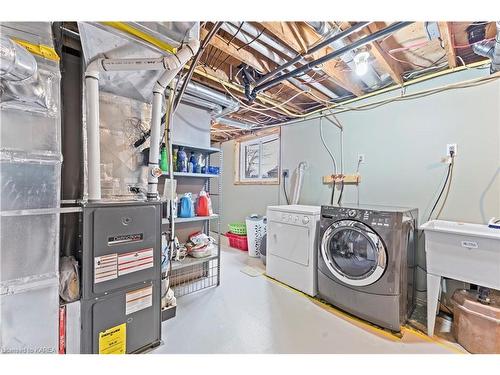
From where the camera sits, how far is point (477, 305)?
1.47 meters

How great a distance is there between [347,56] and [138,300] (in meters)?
2.41

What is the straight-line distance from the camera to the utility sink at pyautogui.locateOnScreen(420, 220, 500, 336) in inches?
54.2

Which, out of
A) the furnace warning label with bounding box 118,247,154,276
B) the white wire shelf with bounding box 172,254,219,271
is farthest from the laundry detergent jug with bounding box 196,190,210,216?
the furnace warning label with bounding box 118,247,154,276

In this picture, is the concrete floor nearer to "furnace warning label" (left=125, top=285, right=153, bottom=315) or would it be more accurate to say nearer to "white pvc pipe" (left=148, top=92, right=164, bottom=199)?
"furnace warning label" (left=125, top=285, right=153, bottom=315)

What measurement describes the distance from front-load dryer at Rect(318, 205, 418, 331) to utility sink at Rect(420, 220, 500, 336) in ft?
0.59

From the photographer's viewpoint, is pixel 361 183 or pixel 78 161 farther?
pixel 361 183

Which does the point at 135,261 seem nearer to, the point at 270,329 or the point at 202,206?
the point at 202,206

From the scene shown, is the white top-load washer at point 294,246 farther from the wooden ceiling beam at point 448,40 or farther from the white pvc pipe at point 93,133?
the white pvc pipe at point 93,133

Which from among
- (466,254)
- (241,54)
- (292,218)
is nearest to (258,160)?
(292,218)

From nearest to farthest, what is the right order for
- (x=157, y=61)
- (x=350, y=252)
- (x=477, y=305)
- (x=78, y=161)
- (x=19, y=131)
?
(x=19, y=131) → (x=157, y=61) → (x=477, y=305) → (x=78, y=161) → (x=350, y=252)
